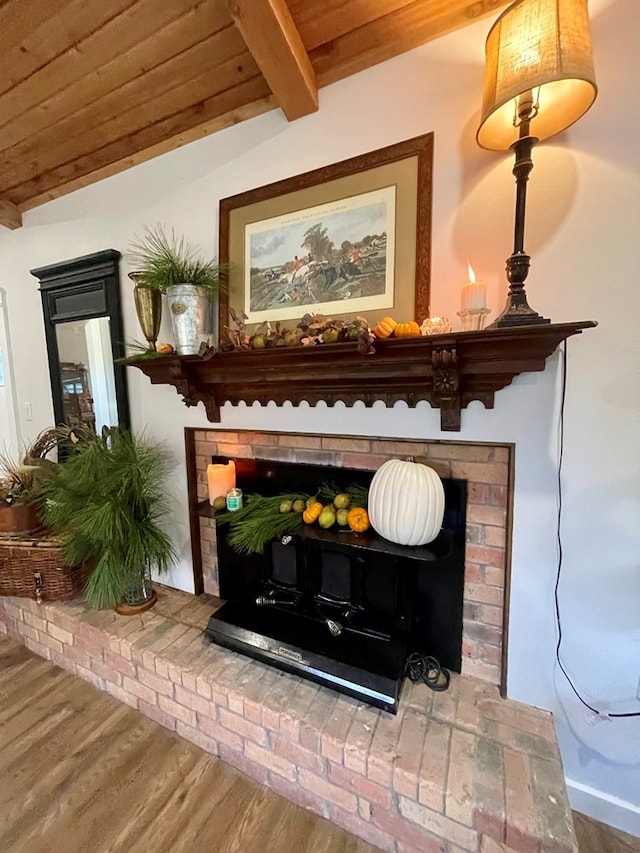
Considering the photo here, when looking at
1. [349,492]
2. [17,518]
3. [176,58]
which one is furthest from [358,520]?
[176,58]

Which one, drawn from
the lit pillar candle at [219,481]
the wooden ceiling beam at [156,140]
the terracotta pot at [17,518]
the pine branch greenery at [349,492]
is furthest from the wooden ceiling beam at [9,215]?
the pine branch greenery at [349,492]

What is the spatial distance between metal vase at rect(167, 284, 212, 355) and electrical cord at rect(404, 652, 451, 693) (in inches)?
56.5

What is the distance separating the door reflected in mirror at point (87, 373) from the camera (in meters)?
2.06

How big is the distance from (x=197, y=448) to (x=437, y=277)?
128 cm

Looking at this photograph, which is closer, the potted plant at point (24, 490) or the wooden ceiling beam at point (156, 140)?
the wooden ceiling beam at point (156, 140)

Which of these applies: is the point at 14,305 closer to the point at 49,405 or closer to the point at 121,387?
the point at 49,405

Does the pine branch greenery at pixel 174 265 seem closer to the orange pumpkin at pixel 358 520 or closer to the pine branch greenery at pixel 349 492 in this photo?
the pine branch greenery at pixel 349 492

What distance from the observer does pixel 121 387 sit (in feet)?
6.42

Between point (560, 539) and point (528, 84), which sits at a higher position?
point (528, 84)

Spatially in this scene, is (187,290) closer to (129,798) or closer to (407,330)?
(407,330)

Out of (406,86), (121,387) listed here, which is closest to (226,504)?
(121,387)

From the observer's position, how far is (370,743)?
108 centimetres

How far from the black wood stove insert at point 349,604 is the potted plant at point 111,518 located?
369 mm

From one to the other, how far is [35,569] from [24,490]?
40cm
